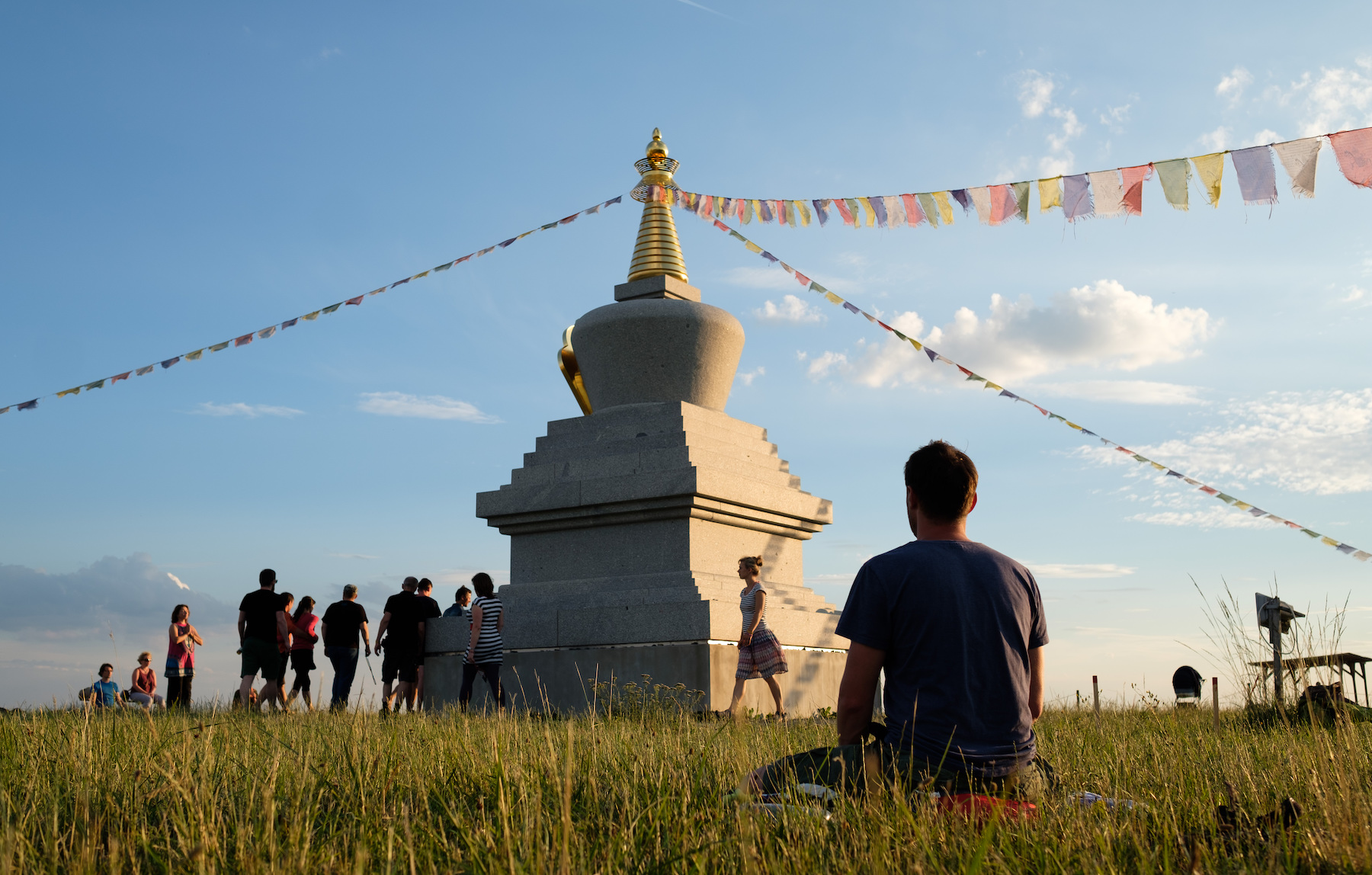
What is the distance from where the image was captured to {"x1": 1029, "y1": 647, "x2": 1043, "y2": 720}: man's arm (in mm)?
3756

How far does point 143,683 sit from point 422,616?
13.1 feet

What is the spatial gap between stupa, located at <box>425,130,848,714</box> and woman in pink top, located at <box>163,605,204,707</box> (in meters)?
2.61

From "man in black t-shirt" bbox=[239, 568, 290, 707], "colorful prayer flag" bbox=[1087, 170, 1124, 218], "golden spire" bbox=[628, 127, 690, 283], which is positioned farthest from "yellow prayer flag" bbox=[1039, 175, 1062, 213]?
"man in black t-shirt" bbox=[239, 568, 290, 707]

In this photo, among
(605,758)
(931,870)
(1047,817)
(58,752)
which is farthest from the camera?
(58,752)

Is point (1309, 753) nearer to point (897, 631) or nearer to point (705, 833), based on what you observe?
point (897, 631)

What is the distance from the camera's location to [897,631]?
3.45 metres

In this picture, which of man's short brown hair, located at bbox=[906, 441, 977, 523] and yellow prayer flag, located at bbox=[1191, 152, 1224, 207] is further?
yellow prayer flag, located at bbox=[1191, 152, 1224, 207]

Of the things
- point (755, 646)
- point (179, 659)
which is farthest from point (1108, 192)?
point (179, 659)

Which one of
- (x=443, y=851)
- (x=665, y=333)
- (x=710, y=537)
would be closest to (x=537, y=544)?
(x=710, y=537)

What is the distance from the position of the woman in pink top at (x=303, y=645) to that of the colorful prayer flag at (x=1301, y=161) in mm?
10341

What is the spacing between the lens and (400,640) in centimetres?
1162

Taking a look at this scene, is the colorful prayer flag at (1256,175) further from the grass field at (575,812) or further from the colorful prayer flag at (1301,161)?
the grass field at (575,812)

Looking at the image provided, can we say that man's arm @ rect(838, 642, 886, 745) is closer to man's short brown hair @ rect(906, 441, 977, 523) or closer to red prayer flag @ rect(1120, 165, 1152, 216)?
man's short brown hair @ rect(906, 441, 977, 523)

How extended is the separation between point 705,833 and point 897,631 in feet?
2.90
